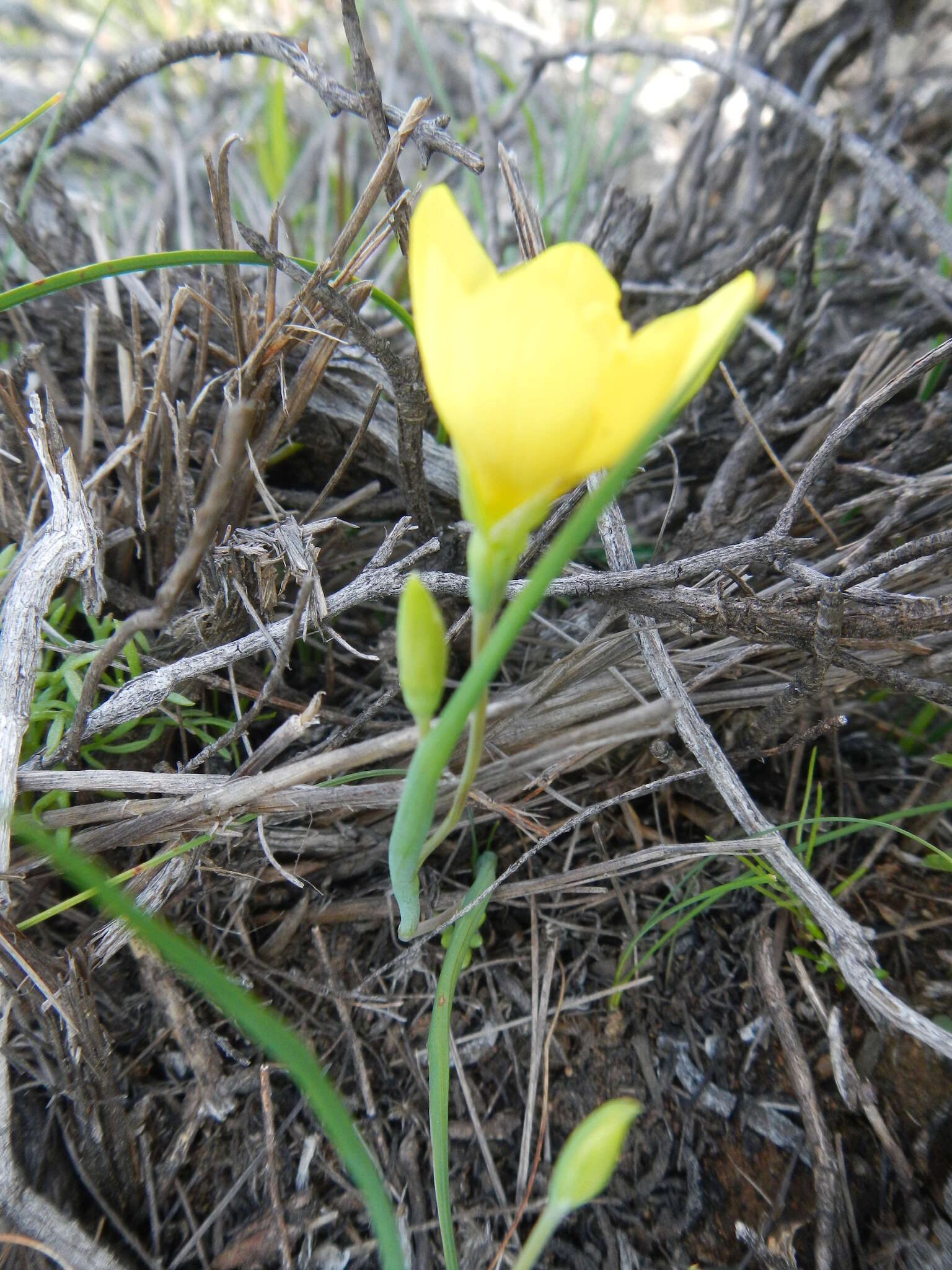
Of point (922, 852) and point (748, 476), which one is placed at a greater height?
point (748, 476)

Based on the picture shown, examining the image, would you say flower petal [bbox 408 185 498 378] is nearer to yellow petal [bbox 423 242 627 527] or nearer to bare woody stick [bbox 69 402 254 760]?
yellow petal [bbox 423 242 627 527]

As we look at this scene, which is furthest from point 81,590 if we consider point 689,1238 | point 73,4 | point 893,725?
point 73,4

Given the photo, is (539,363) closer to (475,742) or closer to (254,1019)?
(475,742)

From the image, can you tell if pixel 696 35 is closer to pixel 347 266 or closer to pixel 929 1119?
pixel 347 266

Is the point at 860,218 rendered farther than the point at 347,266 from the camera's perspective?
Yes

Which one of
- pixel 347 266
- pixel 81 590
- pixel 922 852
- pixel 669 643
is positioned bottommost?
pixel 922 852

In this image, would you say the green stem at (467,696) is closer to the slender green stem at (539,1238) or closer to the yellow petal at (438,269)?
the yellow petal at (438,269)

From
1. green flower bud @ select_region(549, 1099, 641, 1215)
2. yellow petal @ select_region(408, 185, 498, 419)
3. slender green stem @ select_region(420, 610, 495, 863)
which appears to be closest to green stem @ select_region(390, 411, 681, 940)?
slender green stem @ select_region(420, 610, 495, 863)

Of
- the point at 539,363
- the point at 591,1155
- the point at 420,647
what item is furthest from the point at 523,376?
the point at 591,1155
